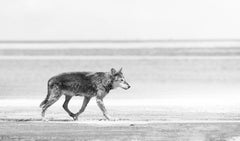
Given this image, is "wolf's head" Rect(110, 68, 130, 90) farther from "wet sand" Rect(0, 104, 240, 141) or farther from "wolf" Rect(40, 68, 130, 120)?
"wet sand" Rect(0, 104, 240, 141)

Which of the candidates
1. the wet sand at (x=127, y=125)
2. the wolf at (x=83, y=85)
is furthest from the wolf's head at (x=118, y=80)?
the wet sand at (x=127, y=125)

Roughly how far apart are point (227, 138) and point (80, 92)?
4472 mm

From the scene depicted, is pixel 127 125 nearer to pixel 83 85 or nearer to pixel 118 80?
pixel 118 80

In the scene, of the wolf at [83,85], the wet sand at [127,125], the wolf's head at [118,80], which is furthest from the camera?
the wolf's head at [118,80]

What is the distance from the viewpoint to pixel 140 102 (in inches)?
1180

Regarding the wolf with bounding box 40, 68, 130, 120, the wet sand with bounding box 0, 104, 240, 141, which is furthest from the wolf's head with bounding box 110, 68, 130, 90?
the wet sand with bounding box 0, 104, 240, 141

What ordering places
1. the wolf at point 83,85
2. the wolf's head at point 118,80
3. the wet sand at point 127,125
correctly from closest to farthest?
the wet sand at point 127,125 < the wolf at point 83,85 < the wolf's head at point 118,80

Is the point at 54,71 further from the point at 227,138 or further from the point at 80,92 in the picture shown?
the point at 227,138

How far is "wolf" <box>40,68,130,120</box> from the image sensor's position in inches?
939

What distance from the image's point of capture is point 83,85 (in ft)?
78.6

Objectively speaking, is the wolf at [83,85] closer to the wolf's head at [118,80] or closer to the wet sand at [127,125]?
the wolf's head at [118,80]

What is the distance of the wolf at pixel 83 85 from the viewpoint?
23.9 meters

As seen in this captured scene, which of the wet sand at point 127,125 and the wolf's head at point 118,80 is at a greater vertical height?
the wolf's head at point 118,80

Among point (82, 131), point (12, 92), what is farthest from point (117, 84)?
point (12, 92)
